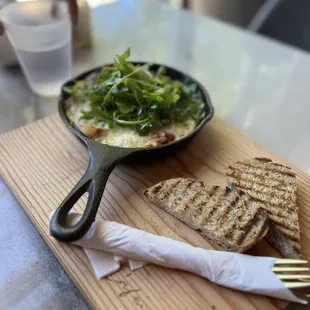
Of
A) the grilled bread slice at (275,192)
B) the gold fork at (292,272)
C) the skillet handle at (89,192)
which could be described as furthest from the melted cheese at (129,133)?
the gold fork at (292,272)

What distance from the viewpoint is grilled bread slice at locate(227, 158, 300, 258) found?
96 centimetres

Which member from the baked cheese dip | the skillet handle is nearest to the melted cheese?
the baked cheese dip

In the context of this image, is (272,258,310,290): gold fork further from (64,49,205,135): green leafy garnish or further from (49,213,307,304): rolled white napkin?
(64,49,205,135): green leafy garnish

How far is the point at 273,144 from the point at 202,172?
1.22 feet

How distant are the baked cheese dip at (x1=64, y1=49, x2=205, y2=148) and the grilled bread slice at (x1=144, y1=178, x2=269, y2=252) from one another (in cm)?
19

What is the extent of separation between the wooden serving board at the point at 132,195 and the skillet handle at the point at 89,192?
0.08m

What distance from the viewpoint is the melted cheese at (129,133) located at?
1212 mm

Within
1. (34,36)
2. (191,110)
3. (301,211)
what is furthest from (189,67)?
(301,211)

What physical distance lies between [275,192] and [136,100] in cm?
53

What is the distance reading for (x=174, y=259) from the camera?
907mm

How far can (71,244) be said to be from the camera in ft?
3.18

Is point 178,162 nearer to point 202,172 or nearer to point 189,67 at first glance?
point 202,172

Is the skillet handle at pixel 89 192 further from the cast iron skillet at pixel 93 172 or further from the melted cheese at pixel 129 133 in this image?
the melted cheese at pixel 129 133

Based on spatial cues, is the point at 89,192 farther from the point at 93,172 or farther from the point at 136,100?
the point at 136,100
